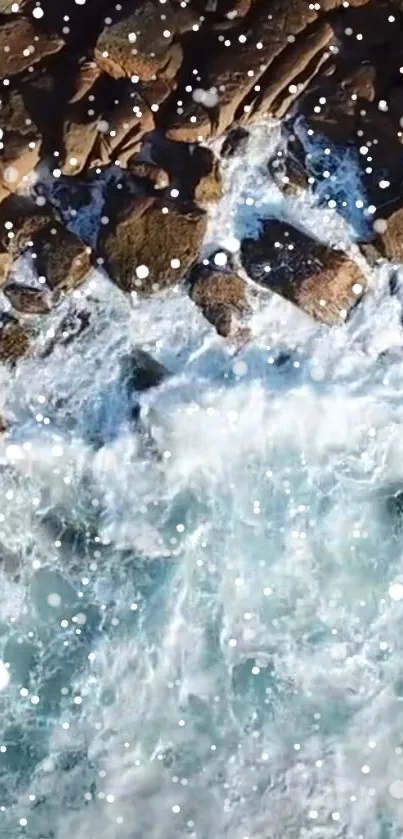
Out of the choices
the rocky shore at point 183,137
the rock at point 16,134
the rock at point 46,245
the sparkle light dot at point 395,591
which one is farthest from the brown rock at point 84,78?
the sparkle light dot at point 395,591

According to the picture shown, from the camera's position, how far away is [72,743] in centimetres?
262

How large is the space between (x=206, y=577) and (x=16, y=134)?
1.15 meters

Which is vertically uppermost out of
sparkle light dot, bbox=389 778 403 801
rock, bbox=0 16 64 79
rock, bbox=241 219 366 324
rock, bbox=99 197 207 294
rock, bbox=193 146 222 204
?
rock, bbox=0 16 64 79

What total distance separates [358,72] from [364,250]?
41 cm

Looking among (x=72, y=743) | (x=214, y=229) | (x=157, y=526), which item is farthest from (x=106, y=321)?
(x=72, y=743)

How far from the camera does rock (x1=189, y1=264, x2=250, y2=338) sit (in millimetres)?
2510

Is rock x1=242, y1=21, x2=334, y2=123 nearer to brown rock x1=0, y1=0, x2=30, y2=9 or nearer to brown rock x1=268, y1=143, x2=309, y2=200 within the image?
brown rock x1=268, y1=143, x2=309, y2=200

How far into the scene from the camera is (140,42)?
246cm

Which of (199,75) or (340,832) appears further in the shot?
(340,832)

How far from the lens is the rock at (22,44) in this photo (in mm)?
2475

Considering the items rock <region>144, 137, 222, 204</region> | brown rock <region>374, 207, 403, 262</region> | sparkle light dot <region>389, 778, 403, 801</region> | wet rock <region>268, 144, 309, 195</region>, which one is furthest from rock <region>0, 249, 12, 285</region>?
sparkle light dot <region>389, 778, 403, 801</region>

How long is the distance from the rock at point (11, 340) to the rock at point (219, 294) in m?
0.41

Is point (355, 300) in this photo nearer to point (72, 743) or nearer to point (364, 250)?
point (364, 250)

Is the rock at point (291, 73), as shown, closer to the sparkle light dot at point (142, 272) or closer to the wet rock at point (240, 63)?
the wet rock at point (240, 63)
